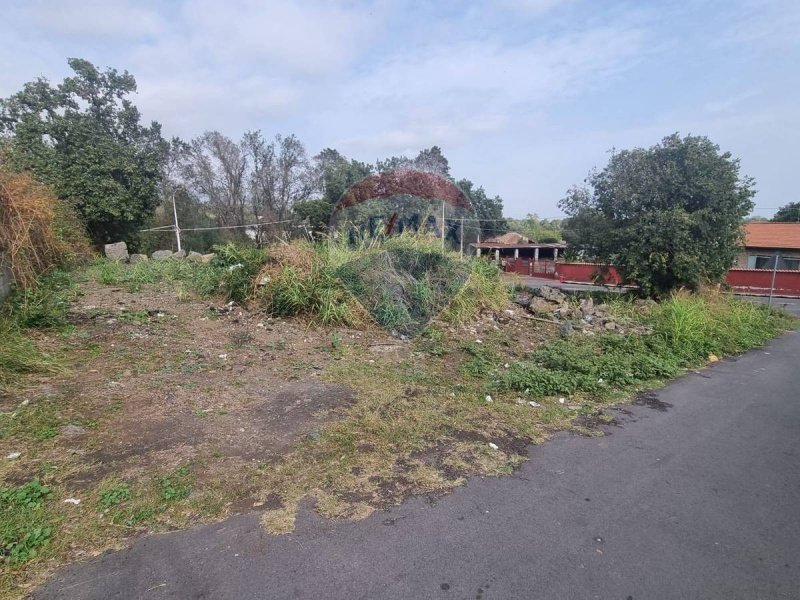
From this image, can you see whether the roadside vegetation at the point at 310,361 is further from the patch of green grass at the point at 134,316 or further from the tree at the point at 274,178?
the tree at the point at 274,178

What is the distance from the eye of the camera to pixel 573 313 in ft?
25.8

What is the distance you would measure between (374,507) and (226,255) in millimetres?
6543

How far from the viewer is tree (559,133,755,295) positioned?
32.5 feet

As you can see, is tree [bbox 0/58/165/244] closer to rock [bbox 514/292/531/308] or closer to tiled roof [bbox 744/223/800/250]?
rock [bbox 514/292/531/308]

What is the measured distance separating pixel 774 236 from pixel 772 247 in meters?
1.44

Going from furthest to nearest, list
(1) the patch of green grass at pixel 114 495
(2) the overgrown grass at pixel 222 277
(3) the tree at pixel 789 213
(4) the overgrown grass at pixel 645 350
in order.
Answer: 1. (3) the tree at pixel 789 213
2. (2) the overgrown grass at pixel 222 277
3. (4) the overgrown grass at pixel 645 350
4. (1) the patch of green grass at pixel 114 495

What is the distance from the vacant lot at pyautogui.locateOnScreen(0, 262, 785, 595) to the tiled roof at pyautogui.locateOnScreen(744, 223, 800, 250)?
18315 millimetres

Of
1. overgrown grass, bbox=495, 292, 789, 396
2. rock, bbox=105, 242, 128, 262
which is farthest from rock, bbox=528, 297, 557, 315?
rock, bbox=105, 242, 128, 262

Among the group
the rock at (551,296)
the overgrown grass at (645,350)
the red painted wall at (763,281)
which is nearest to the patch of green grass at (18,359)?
the overgrown grass at (645,350)

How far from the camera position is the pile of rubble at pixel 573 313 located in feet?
23.7

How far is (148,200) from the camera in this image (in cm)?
1895

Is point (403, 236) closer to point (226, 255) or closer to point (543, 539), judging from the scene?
point (226, 255)

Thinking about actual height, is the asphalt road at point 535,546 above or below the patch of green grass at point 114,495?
below

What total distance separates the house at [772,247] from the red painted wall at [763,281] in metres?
1.52
